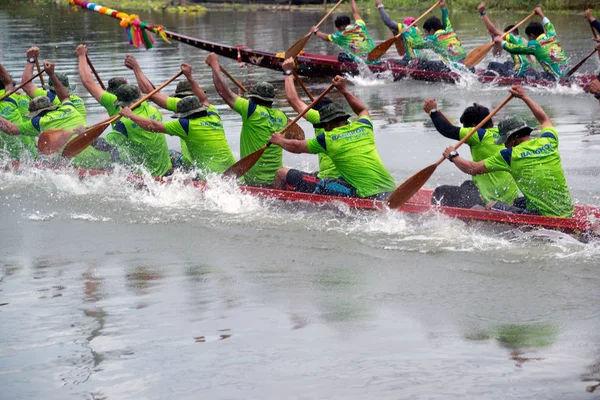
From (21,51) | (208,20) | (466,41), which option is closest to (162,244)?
(466,41)

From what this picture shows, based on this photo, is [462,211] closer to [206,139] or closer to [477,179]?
[477,179]

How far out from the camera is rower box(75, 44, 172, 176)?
10234mm

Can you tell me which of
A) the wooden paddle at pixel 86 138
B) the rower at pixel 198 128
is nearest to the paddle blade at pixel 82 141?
the wooden paddle at pixel 86 138

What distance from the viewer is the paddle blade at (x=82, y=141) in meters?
10.3

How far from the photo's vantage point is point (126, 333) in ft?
21.0

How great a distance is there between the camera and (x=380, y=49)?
16.9 metres

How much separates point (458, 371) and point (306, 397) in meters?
0.98

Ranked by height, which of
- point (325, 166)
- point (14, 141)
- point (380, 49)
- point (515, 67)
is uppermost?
point (380, 49)

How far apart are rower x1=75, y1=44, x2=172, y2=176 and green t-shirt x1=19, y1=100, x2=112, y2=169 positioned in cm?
34

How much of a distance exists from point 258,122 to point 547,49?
7597 mm

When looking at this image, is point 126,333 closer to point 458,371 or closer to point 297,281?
point 297,281

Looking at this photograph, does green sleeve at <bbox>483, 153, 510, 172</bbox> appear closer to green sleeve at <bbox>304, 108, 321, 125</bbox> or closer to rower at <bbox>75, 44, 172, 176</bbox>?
green sleeve at <bbox>304, 108, 321, 125</bbox>

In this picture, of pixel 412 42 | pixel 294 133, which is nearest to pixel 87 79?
pixel 294 133

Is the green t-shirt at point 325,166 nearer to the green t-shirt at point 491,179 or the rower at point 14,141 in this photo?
the green t-shirt at point 491,179
